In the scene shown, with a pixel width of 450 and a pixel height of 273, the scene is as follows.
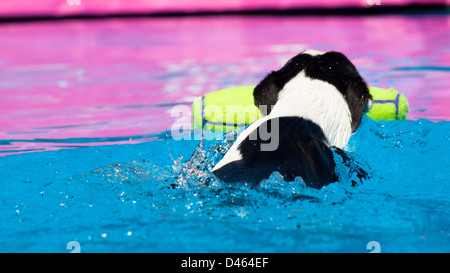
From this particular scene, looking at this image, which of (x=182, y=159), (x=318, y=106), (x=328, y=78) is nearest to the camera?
(x=318, y=106)

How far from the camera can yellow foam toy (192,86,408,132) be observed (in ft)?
14.0

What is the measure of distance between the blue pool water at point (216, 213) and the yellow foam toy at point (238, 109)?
79 cm

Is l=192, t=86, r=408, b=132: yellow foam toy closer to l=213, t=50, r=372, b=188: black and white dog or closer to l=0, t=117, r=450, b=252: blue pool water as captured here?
l=213, t=50, r=372, b=188: black and white dog

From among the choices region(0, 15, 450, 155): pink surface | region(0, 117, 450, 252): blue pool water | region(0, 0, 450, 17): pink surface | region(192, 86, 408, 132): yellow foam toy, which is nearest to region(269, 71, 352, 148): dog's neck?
region(0, 117, 450, 252): blue pool water

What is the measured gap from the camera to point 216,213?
2.76 m

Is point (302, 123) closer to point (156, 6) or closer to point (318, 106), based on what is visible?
point (318, 106)

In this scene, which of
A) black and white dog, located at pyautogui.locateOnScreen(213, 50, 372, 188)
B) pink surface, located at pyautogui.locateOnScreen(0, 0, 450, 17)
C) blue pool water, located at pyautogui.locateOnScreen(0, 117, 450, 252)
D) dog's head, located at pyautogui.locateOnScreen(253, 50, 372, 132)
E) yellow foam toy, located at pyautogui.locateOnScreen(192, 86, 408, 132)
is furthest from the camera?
pink surface, located at pyautogui.locateOnScreen(0, 0, 450, 17)

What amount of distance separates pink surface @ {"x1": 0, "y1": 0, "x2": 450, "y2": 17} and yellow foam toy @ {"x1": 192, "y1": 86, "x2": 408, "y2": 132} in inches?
208

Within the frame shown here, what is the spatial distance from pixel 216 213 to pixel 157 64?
4.47 meters

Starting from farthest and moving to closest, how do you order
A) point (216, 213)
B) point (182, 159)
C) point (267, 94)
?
point (182, 159) → point (267, 94) → point (216, 213)

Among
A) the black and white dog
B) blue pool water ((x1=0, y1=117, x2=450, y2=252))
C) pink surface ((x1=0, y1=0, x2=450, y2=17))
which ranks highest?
pink surface ((x1=0, y1=0, x2=450, y2=17))

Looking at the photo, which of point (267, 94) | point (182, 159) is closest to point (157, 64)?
point (182, 159)

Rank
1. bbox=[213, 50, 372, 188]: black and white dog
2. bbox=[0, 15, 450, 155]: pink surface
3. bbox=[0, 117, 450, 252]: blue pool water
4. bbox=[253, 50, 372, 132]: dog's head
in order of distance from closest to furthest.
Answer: bbox=[0, 117, 450, 252]: blue pool water, bbox=[213, 50, 372, 188]: black and white dog, bbox=[253, 50, 372, 132]: dog's head, bbox=[0, 15, 450, 155]: pink surface

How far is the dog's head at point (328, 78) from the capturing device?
11.7ft
